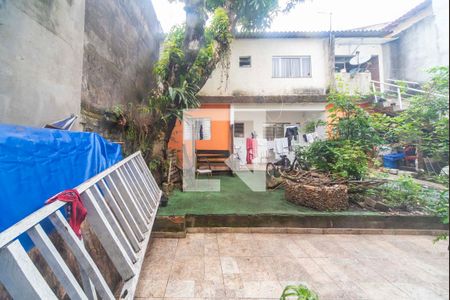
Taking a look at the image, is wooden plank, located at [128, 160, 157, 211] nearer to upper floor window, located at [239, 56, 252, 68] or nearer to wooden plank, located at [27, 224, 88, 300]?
wooden plank, located at [27, 224, 88, 300]

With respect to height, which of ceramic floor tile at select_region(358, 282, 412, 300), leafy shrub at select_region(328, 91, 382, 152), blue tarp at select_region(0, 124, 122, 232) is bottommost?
ceramic floor tile at select_region(358, 282, 412, 300)

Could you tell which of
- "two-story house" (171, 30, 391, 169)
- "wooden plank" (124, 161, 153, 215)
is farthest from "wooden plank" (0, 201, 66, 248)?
"two-story house" (171, 30, 391, 169)

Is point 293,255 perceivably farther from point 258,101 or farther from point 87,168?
point 258,101

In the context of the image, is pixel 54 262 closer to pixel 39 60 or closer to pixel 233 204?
pixel 39 60

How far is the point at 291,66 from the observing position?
6.72m

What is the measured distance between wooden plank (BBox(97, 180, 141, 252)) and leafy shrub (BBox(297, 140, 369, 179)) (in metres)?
3.59

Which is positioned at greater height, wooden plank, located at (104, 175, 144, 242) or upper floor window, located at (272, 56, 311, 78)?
upper floor window, located at (272, 56, 311, 78)

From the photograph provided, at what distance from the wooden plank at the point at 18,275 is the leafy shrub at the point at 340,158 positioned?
161 inches

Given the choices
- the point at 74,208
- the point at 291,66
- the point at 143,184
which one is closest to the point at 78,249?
the point at 74,208

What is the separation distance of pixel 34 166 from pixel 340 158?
4197 mm

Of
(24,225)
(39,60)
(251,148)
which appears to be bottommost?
(24,225)

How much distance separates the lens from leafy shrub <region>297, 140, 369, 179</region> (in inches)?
140

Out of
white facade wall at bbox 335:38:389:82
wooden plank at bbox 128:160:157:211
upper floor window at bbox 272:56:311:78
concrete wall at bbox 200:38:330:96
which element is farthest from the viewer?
white facade wall at bbox 335:38:389:82

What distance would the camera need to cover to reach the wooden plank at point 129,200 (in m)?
1.78
